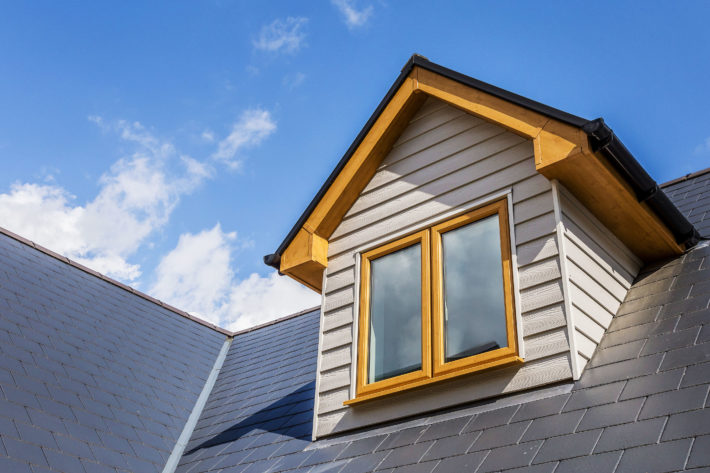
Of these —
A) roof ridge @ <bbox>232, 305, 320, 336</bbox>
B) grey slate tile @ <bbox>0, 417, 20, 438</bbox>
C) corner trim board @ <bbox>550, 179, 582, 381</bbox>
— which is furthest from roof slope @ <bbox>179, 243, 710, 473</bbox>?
roof ridge @ <bbox>232, 305, 320, 336</bbox>

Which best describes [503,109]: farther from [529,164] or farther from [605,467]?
[605,467]

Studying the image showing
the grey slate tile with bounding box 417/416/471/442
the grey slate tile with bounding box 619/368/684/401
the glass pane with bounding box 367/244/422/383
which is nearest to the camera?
the grey slate tile with bounding box 619/368/684/401

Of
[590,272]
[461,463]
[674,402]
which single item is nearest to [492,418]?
[461,463]

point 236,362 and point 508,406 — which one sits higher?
point 236,362

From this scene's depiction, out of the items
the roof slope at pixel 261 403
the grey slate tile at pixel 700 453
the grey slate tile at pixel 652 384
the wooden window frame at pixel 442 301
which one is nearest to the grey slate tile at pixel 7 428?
the roof slope at pixel 261 403

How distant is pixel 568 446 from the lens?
4.05 m

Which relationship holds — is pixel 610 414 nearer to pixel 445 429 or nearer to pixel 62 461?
pixel 445 429

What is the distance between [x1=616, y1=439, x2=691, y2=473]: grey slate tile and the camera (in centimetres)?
347

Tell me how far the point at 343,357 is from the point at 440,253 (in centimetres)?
123

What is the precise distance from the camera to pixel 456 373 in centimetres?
526

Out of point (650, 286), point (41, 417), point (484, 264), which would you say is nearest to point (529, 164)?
point (484, 264)

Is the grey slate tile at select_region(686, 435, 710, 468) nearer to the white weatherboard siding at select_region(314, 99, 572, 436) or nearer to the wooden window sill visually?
the white weatherboard siding at select_region(314, 99, 572, 436)

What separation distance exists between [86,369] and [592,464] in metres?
6.09

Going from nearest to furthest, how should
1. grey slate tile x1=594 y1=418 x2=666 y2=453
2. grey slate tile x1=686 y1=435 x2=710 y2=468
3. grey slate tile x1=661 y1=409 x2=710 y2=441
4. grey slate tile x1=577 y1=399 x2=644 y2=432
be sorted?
grey slate tile x1=686 y1=435 x2=710 y2=468 → grey slate tile x1=661 y1=409 x2=710 y2=441 → grey slate tile x1=594 y1=418 x2=666 y2=453 → grey slate tile x1=577 y1=399 x2=644 y2=432
